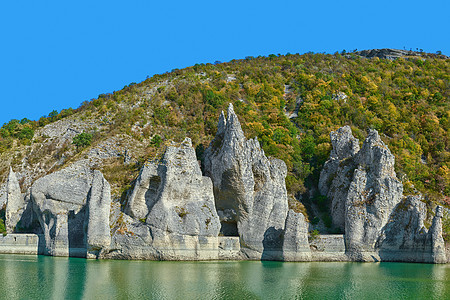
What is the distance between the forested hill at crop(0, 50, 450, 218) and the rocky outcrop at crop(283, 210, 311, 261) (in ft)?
40.4

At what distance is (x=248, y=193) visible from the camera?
47625 mm

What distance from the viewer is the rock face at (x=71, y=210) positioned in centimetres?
4294

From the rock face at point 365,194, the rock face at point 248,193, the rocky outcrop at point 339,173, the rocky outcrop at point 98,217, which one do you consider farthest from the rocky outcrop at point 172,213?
the rocky outcrop at point 339,173

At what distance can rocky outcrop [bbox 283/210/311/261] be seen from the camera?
148ft

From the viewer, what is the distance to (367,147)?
51.8m

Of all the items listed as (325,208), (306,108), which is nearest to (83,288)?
(325,208)

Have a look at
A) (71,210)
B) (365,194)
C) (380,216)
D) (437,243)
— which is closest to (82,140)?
(71,210)

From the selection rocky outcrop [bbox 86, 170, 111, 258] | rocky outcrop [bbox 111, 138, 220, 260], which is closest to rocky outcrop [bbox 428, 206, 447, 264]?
rocky outcrop [bbox 111, 138, 220, 260]

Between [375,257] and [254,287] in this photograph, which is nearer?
[254,287]

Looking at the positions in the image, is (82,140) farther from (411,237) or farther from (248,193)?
(411,237)

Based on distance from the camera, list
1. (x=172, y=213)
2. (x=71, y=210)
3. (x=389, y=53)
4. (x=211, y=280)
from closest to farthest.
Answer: (x=211, y=280)
(x=172, y=213)
(x=71, y=210)
(x=389, y=53)

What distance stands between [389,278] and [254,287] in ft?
36.1

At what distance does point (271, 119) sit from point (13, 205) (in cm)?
4053

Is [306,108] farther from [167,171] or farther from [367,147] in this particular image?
[167,171]
